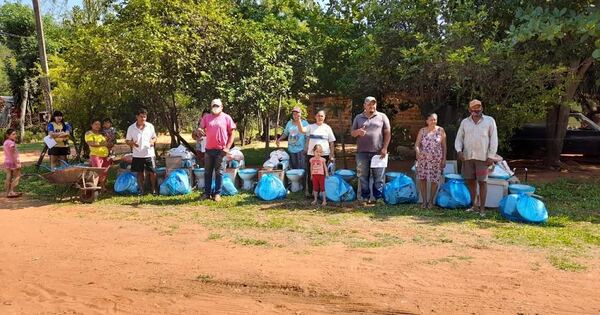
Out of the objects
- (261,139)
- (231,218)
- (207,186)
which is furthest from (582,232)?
(261,139)

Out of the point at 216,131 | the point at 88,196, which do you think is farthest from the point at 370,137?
the point at 88,196

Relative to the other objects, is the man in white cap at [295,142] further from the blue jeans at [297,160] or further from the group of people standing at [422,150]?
the group of people standing at [422,150]

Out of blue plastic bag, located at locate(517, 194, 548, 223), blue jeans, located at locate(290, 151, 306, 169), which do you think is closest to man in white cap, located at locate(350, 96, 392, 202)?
blue jeans, located at locate(290, 151, 306, 169)

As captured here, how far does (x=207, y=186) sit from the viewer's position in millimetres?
8375

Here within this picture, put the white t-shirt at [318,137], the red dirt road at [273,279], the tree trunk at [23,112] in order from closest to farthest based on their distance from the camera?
the red dirt road at [273,279], the white t-shirt at [318,137], the tree trunk at [23,112]

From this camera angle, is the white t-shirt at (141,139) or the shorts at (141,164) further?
the shorts at (141,164)

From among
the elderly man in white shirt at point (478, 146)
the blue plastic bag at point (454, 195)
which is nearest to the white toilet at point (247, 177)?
the blue plastic bag at point (454, 195)

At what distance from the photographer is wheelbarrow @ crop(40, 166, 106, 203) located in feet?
26.2

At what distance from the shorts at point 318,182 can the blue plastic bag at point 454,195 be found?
5.93 ft

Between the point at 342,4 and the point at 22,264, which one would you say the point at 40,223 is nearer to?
the point at 22,264

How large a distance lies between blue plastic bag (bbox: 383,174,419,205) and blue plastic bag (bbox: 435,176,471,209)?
0.44 meters

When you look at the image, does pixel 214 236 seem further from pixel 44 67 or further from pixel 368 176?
pixel 44 67

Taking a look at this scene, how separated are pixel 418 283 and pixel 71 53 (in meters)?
9.02

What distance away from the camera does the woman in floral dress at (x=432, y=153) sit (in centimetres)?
732
